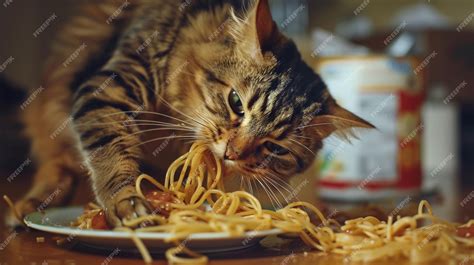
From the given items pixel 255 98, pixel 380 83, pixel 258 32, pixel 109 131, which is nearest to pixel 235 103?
pixel 255 98

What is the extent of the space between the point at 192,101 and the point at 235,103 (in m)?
0.13

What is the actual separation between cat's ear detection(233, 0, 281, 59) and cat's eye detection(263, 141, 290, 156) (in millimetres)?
185

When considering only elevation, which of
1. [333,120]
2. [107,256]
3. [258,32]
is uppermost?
[258,32]

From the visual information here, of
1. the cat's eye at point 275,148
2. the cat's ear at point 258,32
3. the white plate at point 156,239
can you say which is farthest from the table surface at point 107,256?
the cat's ear at point 258,32

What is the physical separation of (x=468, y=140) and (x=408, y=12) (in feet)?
2.76

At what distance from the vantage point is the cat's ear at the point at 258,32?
1.30 m

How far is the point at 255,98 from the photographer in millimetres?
1287

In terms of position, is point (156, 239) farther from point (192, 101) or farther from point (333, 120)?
point (333, 120)

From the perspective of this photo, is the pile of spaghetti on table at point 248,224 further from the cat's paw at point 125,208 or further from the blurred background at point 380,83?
the blurred background at point 380,83

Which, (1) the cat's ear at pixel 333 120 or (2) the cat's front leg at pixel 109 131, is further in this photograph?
(1) the cat's ear at pixel 333 120

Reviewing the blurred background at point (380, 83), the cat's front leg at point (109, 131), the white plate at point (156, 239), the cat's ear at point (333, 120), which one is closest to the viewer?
the white plate at point (156, 239)

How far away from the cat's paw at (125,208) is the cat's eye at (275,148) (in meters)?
0.32

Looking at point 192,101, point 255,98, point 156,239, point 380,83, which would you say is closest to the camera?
point 156,239

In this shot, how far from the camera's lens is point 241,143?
1.24 m
